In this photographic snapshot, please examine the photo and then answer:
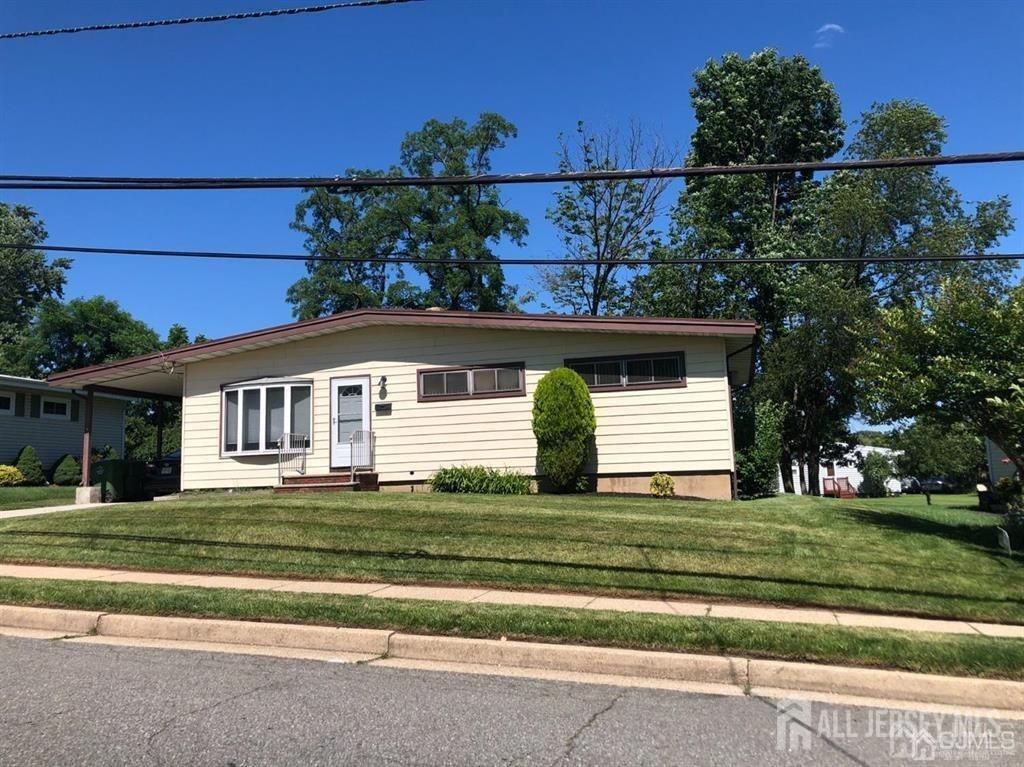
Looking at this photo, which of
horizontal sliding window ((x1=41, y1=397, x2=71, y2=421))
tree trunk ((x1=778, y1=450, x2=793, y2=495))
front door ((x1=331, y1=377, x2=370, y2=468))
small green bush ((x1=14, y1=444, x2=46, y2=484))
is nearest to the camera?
front door ((x1=331, y1=377, x2=370, y2=468))

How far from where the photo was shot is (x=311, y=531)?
10.5m

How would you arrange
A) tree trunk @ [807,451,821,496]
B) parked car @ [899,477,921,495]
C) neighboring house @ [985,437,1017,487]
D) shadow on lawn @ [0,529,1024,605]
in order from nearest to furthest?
shadow on lawn @ [0,529,1024,605] → neighboring house @ [985,437,1017,487] → tree trunk @ [807,451,821,496] → parked car @ [899,477,921,495]

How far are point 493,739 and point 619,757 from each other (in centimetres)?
75

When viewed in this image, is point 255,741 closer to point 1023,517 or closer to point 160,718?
point 160,718

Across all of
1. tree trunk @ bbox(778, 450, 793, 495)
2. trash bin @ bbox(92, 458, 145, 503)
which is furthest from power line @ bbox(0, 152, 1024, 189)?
tree trunk @ bbox(778, 450, 793, 495)

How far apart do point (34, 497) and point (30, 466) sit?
19.1ft

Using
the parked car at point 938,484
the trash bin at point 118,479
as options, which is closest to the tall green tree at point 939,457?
the parked car at point 938,484

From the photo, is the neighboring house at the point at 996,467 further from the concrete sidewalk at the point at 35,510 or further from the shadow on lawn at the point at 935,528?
the concrete sidewalk at the point at 35,510

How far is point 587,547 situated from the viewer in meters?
9.28

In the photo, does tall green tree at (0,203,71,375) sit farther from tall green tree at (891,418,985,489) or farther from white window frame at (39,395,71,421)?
tall green tree at (891,418,985,489)

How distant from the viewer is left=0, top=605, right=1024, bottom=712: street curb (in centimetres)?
529

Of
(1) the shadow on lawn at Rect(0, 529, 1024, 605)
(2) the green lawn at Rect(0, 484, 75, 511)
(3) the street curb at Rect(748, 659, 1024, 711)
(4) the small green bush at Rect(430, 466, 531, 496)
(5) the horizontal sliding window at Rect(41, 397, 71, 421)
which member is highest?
(5) the horizontal sliding window at Rect(41, 397, 71, 421)

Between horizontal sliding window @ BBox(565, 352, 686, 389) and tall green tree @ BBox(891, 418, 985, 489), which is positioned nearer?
horizontal sliding window @ BBox(565, 352, 686, 389)

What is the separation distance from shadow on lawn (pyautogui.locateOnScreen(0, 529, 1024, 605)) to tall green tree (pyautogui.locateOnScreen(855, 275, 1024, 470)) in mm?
3284
